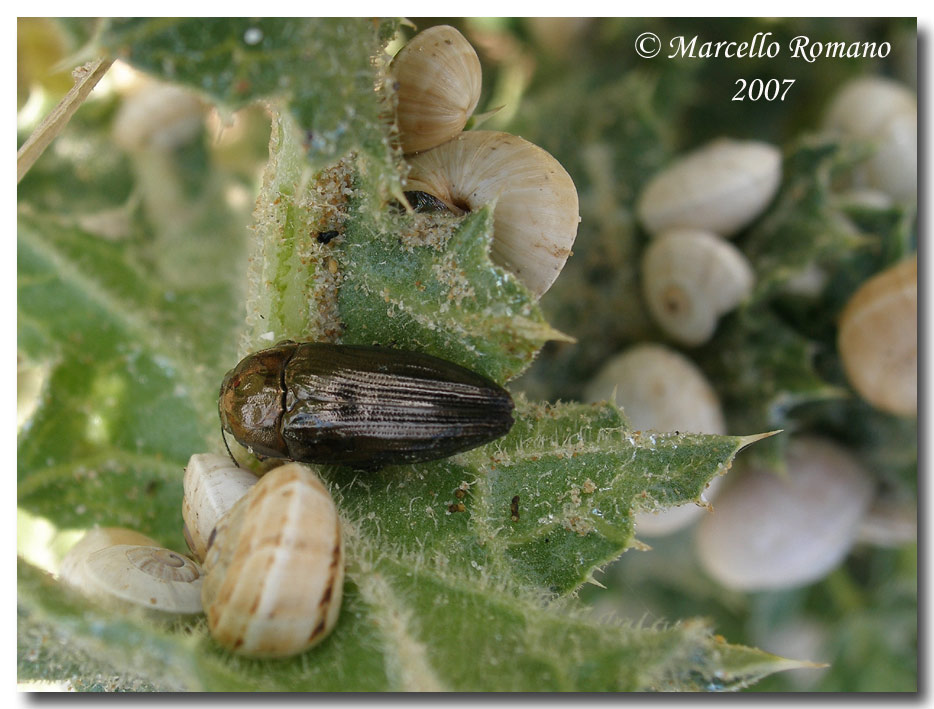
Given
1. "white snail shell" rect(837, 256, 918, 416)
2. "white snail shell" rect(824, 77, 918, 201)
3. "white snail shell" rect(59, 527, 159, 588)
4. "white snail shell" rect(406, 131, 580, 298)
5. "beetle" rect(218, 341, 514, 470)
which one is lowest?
"white snail shell" rect(59, 527, 159, 588)

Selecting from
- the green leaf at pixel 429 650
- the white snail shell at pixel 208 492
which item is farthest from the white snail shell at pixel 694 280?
the white snail shell at pixel 208 492

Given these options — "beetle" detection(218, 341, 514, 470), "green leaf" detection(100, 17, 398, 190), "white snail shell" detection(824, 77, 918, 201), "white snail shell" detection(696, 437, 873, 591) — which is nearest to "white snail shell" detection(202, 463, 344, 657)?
"beetle" detection(218, 341, 514, 470)

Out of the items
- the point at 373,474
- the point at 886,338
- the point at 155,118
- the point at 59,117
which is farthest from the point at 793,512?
the point at 155,118

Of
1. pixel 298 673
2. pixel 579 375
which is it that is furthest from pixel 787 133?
pixel 298 673

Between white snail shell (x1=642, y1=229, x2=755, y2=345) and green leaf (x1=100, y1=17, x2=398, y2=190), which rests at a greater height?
green leaf (x1=100, y1=17, x2=398, y2=190)

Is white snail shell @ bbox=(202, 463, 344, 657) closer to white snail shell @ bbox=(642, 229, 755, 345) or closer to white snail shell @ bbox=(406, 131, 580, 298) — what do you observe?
white snail shell @ bbox=(406, 131, 580, 298)

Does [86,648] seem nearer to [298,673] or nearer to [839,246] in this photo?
[298,673]

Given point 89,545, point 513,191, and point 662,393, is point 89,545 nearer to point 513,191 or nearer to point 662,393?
point 513,191
